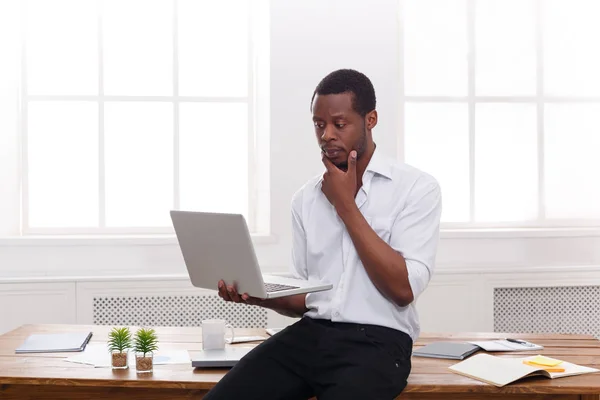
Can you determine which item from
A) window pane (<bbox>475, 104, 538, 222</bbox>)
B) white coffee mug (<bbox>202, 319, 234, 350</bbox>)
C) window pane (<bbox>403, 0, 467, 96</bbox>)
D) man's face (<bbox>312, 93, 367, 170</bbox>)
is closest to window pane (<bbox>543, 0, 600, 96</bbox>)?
window pane (<bbox>475, 104, 538, 222</bbox>)

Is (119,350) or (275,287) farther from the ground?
(275,287)

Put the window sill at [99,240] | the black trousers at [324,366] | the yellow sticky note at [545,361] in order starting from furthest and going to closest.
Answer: the window sill at [99,240]
the yellow sticky note at [545,361]
the black trousers at [324,366]

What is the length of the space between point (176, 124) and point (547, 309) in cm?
217

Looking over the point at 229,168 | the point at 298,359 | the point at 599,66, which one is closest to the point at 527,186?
the point at 599,66

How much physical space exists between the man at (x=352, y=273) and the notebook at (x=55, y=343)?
0.63 meters

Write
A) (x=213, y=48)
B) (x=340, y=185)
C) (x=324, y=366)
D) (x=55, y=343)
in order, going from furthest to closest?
1. (x=213, y=48)
2. (x=55, y=343)
3. (x=340, y=185)
4. (x=324, y=366)

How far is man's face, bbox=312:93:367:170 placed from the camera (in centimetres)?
218

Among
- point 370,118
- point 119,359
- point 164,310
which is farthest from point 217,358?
point 164,310

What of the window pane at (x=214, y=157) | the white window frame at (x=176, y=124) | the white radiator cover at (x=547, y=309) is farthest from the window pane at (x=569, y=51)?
the window pane at (x=214, y=157)

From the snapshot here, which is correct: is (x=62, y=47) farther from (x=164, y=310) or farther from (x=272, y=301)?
(x=272, y=301)

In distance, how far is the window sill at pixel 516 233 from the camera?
155 inches

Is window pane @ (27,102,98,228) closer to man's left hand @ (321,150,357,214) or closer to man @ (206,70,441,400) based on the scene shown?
man @ (206,70,441,400)

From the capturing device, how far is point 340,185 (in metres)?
2.12

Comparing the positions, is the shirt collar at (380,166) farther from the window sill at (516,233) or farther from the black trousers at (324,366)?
the window sill at (516,233)
